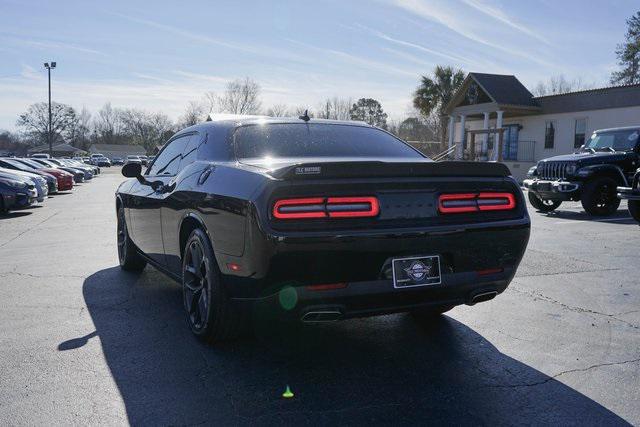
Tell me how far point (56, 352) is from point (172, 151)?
6.89ft

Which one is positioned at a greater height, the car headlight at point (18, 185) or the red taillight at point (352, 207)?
the red taillight at point (352, 207)

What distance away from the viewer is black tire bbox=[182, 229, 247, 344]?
3.39 metres

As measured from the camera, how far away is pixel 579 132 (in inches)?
1012

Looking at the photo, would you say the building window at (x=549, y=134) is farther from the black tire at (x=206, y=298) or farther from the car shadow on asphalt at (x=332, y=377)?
the black tire at (x=206, y=298)

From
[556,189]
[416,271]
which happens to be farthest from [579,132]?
[416,271]

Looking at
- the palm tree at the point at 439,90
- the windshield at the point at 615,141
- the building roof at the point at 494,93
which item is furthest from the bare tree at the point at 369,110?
the windshield at the point at 615,141

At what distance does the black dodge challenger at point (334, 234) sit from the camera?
2914mm

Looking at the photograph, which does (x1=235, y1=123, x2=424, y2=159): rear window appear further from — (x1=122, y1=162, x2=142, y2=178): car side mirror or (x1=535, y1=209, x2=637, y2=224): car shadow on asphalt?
(x1=535, y1=209, x2=637, y2=224): car shadow on asphalt

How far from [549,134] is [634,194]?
19011 mm

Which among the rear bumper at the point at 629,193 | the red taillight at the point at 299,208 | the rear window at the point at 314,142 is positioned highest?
the rear window at the point at 314,142

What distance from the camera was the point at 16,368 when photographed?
3.29 metres

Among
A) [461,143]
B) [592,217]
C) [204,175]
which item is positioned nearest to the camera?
[204,175]

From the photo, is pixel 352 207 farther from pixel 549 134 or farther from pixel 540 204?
pixel 549 134

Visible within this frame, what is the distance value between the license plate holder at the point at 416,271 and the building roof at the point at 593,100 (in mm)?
23434
